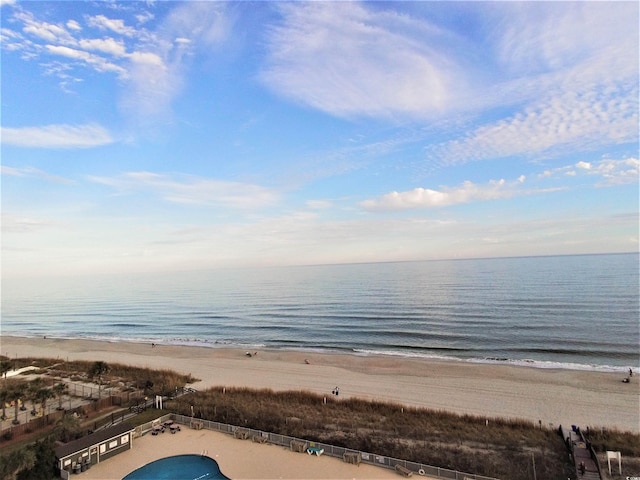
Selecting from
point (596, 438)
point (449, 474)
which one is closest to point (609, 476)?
point (596, 438)

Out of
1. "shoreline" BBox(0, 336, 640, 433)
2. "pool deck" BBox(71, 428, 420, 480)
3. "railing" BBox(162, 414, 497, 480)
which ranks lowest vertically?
"shoreline" BBox(0, 336, 640, 433)

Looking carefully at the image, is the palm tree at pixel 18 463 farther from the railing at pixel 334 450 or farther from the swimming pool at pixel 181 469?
the railing at pixel 334 450

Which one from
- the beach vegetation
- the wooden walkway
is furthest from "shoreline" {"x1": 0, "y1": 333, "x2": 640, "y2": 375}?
the wooden walkway

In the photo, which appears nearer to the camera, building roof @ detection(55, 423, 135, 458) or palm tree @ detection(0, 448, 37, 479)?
palm tree @ detection(0, 448, 37, 479)

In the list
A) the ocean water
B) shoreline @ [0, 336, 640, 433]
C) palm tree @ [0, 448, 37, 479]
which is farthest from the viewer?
the ocean water

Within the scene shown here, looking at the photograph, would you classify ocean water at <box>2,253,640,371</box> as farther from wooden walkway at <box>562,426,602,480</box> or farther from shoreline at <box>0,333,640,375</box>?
wooden walkway at <box>562,426,602,480</box>

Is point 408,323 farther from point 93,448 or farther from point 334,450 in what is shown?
point 93,448
